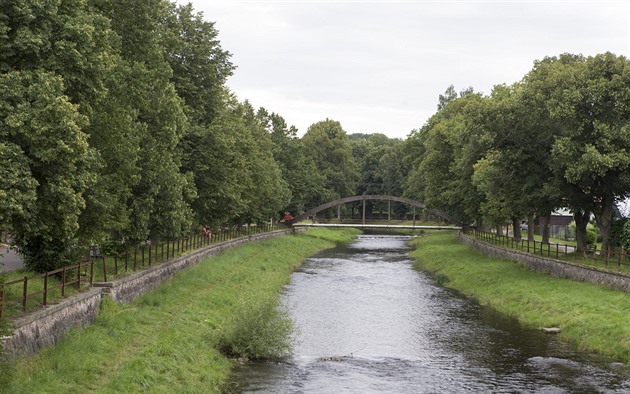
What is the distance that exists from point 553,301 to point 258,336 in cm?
1679

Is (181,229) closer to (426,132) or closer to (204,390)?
(204,390)

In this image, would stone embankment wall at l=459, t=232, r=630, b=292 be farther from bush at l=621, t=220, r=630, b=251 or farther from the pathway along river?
the pathway along river

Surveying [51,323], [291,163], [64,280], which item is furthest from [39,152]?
[291,163]

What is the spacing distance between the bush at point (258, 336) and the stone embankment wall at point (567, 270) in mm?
17105

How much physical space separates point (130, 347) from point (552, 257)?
31.1 m

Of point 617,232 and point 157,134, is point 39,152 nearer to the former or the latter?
point 157,134

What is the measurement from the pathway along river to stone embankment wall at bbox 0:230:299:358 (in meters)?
5.54

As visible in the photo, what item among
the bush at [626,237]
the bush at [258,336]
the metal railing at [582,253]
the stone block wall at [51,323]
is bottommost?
the bush at [258,336]

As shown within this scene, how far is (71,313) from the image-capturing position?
22.7 metres

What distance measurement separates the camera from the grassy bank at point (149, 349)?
18.2 m

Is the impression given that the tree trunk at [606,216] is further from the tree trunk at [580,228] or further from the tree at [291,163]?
the tree at [291,163]

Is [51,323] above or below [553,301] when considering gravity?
above

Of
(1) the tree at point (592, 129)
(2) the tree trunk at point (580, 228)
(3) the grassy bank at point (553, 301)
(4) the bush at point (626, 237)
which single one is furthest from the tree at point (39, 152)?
(2) the tree trunk at point (580, 228)

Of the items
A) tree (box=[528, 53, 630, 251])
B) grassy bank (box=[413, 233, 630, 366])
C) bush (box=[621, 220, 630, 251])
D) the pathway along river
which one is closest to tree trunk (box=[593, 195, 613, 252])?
tree (box=[528, 53, 630, 251])
